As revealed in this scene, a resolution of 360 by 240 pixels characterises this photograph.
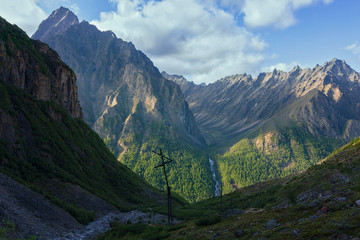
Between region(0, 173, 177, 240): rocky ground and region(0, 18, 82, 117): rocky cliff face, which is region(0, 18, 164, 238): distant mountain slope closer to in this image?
region(0, 18, 82, 117): rocky cliff face

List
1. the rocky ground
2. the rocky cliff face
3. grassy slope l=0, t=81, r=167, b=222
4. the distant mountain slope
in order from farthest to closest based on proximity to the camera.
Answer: the rocky cliff face, grassy slope l=0, t=81, r=167, b=222, the distant mountain slope, the rocky ground

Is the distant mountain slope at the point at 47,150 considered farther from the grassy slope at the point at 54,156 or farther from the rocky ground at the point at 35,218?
the rocky ground at the point at 35,218

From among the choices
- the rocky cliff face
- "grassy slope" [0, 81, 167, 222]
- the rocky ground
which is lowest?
the rocky ground

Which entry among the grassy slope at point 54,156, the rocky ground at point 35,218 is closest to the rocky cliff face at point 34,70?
the grassy slope at point 54,156

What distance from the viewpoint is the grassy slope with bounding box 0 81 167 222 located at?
5875 centimetres

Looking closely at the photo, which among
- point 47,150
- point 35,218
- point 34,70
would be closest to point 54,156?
point 47,150

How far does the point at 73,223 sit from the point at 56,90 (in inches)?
2986

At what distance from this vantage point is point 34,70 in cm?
9206

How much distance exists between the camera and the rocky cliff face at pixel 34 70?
81.2 m

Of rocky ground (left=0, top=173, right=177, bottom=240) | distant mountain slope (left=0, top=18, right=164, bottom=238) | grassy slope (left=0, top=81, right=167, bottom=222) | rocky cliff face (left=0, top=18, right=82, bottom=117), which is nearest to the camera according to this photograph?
rocky ground (left=0, top=173, right=177, bottom=240)

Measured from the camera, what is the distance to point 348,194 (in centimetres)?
1925

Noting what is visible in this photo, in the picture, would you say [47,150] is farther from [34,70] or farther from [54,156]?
[34,70]

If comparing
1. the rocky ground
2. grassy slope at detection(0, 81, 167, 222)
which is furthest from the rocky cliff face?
the rocky ground

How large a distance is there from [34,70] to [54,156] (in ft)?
120
